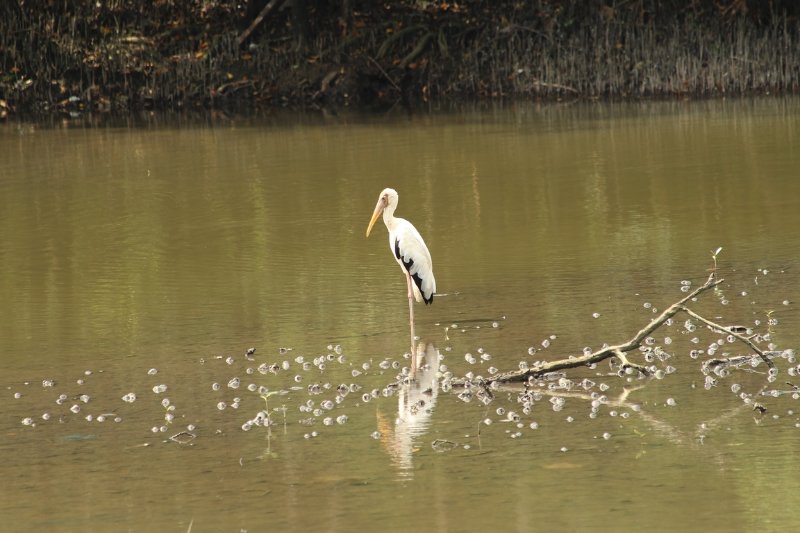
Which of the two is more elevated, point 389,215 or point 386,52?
point 386,52

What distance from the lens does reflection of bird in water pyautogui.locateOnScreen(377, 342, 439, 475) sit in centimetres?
646

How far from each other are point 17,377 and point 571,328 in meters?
3.29

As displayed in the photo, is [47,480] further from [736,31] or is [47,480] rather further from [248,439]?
[736,31]

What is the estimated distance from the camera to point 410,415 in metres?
7.08

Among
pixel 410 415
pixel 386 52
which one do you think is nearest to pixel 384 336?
pixel 410 415

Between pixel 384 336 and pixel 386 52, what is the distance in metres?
19.9

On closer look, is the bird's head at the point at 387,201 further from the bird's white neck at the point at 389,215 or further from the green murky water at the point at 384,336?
the green murky water at the point at 384,336

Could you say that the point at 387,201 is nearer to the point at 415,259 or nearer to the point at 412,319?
the point at 415,259

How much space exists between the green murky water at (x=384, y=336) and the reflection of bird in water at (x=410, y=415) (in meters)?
0.02

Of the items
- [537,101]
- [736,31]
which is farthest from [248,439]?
[736,31]

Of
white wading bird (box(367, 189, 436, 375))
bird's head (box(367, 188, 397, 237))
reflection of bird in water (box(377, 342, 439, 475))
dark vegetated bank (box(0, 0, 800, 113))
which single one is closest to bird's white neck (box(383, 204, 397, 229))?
bird's head (box(367, 188, 397, 237))

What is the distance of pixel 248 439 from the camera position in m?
6.75

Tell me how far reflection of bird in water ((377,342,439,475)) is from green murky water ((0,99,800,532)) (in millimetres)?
24

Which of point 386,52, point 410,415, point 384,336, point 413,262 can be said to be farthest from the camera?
point 386,52
